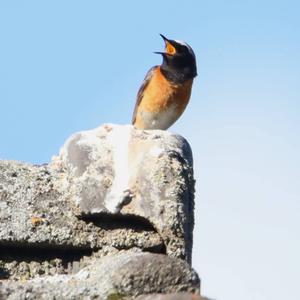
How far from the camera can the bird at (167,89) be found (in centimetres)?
1090

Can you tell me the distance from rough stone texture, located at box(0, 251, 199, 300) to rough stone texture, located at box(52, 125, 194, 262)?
52cm

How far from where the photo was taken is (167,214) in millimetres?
3662

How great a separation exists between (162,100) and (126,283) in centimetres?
793

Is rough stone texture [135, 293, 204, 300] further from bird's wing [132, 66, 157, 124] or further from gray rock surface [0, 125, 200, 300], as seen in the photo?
bird's wing [132, 66, 157, 124]

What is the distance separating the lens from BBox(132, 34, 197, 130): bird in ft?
35.8

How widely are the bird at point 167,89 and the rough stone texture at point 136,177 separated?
6.78 metres

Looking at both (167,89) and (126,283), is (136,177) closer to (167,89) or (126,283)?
(126,283)

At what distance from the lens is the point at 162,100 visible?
10.9 metres

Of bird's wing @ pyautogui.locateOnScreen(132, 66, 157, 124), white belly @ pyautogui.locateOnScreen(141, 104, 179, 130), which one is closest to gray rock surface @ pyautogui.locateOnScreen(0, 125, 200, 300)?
white belly @ pyautogui.locateOnScreen(141, 104, 179, 130)

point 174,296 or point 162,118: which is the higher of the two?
point 162,118

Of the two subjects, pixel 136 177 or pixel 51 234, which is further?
pixel 136 177

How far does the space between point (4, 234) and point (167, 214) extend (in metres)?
0.58

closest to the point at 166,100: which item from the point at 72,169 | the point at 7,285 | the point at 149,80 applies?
the point at 149,80

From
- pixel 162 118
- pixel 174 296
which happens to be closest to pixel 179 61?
pixel 162 118
